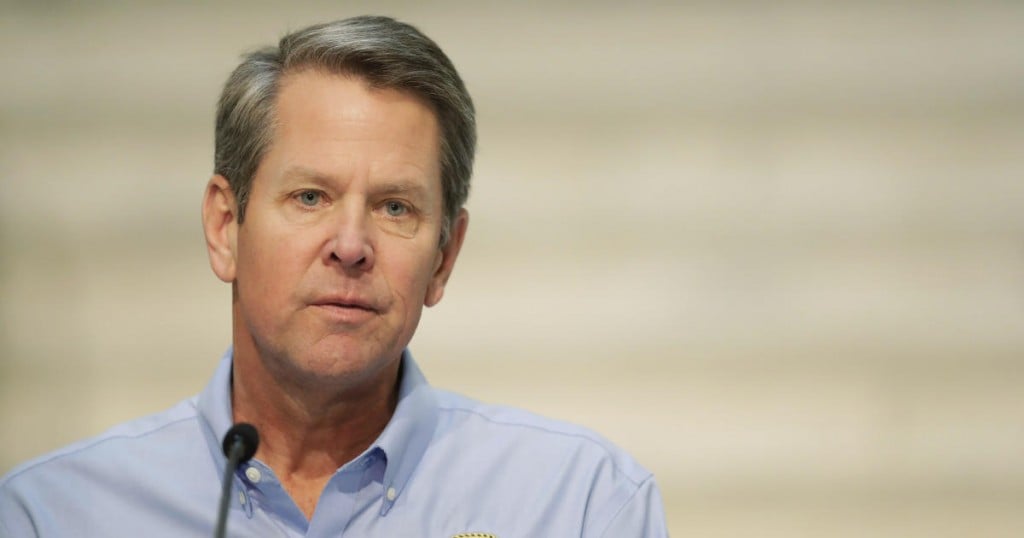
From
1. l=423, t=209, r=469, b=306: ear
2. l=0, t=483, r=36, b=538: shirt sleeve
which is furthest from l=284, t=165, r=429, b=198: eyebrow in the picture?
l=0, t=483, r=36, b=538: shirt sleeve

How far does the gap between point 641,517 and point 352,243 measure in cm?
76

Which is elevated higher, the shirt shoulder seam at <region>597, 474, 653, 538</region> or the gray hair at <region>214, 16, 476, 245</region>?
the gray hair at <region>214, 16, 476, 245</region>

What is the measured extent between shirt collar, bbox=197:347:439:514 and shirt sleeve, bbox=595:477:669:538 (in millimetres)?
386

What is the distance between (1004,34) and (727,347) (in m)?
1.16

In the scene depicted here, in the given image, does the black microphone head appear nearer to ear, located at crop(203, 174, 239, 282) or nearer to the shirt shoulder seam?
ear, located at crop(203, 174, 239, 282)

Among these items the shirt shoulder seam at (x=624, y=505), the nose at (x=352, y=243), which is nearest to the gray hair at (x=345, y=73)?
the nose at (x=352, y=243)

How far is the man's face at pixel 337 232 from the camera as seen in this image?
2.25 m

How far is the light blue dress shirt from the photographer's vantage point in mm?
2285

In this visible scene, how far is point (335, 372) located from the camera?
2.28m

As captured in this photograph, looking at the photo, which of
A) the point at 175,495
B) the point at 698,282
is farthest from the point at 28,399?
the point at 698,282

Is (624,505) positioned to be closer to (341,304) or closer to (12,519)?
(341,304)

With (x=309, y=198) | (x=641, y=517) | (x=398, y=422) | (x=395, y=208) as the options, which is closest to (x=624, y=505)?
(x=641, y=517)

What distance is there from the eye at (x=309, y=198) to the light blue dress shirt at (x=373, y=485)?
16.1 inches

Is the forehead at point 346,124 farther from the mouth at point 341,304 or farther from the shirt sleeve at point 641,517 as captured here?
the shirt sleeve at point 641,517
